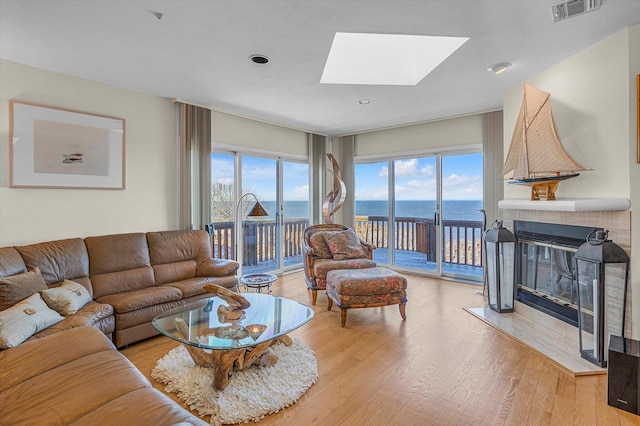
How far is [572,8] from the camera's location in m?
2.01

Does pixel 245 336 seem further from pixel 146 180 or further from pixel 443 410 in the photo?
pixel 146 180

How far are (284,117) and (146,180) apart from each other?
6.95 ft

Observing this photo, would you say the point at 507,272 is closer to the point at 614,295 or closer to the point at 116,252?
the point at 614,295

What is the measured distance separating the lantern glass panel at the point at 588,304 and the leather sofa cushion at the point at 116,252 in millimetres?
4010

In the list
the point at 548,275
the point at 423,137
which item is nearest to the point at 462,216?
the point at 423,137

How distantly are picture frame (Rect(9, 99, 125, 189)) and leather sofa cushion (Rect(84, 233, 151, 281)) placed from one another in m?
0.61

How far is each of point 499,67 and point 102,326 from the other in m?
4.17

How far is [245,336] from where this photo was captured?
2.05 metres

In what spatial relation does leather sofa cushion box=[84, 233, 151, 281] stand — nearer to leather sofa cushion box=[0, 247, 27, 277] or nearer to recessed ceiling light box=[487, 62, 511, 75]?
leather sofa cushion box=[0, 247, 27, 277]

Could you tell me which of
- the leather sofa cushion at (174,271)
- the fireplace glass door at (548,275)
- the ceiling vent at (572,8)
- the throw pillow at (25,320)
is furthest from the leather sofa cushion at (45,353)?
the fireplace glass door at (548,275)

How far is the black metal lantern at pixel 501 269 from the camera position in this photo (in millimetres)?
3379

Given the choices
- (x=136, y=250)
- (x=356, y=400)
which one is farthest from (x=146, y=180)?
(x=356, y=400)

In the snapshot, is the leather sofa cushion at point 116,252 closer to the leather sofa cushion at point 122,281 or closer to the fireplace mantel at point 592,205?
the leather sofa cushion at point 122,281

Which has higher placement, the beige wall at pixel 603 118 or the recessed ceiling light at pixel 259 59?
the recessed ceiling light at pixel 259 59
